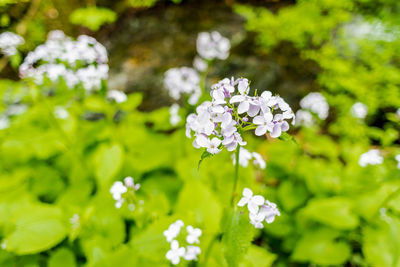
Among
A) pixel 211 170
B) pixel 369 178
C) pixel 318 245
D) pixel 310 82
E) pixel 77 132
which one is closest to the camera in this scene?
pixel 318 245

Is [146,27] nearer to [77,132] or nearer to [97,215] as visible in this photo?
[77,132]

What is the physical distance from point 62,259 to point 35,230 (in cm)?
28

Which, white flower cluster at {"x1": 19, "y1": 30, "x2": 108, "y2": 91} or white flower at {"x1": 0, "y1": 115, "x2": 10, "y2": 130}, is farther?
white flower at {"x1": 0, "y1": 115, "x2": 10, "y2": 130}

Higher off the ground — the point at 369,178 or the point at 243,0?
the point at 243,0

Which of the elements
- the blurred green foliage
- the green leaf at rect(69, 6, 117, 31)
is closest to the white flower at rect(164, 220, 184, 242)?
the blurred green foliage

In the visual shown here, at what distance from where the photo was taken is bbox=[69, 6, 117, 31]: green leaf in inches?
145

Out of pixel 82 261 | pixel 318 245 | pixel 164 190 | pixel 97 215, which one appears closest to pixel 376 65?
pixel 318 245

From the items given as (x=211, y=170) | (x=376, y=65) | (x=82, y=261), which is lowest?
(x=82, y=261)

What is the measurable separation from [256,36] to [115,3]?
216cm

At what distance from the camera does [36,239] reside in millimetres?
1874

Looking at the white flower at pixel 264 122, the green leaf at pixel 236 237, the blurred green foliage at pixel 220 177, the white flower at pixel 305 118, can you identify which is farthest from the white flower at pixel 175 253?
the white flower at pixel 305 118

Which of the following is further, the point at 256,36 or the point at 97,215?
the point at 256,36

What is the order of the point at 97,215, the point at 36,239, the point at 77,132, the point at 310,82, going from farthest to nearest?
the point at 310,82
the point at 77,132
the point at 97,215
the point at 36,239

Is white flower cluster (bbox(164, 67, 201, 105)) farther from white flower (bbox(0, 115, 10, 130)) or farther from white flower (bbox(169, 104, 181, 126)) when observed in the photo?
white flower (bbox(0, 115, 10, 130))
